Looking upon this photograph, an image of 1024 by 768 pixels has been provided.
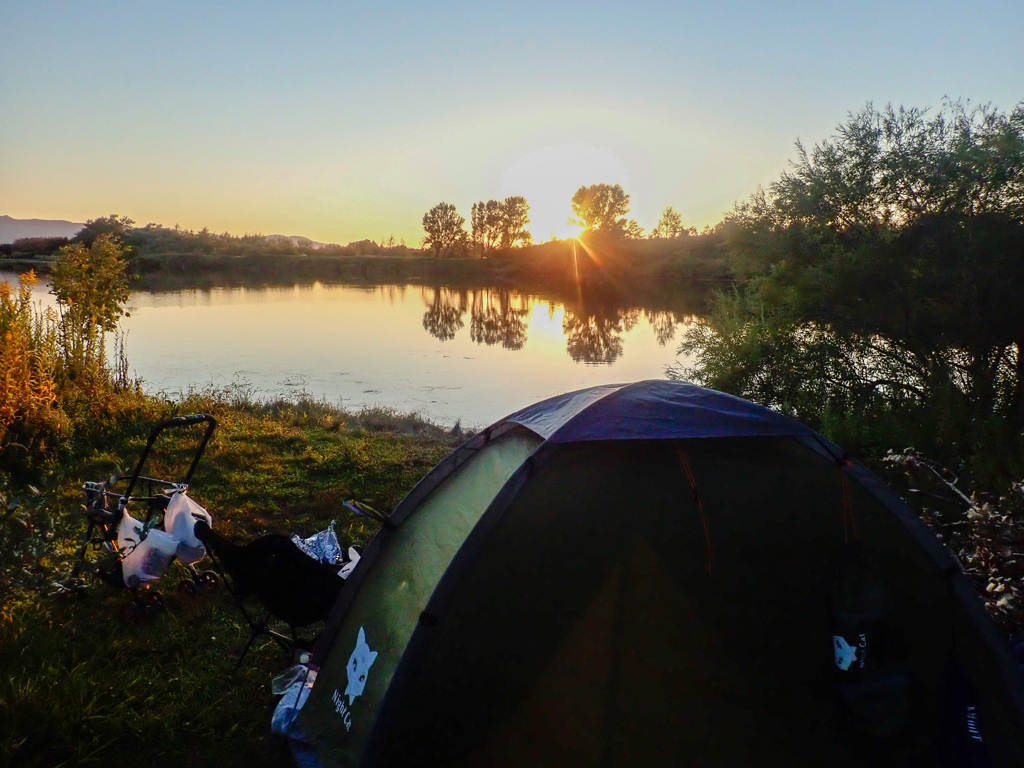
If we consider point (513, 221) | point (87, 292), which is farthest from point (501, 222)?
point (87, 292)

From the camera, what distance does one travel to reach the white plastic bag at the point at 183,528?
402cm

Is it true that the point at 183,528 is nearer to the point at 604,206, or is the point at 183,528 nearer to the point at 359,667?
the point at 359,667

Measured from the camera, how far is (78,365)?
866 centimetres

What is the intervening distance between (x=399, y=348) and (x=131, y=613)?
1513 cm

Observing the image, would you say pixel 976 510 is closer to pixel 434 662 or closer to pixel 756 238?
pixel 434 662

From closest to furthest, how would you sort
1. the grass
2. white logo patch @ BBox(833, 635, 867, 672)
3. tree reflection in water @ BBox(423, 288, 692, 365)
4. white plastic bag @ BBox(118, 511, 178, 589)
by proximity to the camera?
white logo patch @ BBox(833, 635, 867, 672)
the grass
white plastic bag @ BBox(118, 511, 178, 589)
tree reflection in water @ BBox(423, 288, 692, 365)

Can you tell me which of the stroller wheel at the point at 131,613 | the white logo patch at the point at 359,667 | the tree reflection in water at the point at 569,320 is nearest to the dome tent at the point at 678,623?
the white logo patch at the point at 359,667

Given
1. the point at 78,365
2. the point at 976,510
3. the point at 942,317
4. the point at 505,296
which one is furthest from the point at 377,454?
the point at 505,296

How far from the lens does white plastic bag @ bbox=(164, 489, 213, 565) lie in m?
4.02

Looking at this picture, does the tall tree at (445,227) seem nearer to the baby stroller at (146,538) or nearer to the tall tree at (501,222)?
the tall tree at (501,222)

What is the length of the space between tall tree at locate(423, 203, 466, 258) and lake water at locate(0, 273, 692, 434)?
30971mm

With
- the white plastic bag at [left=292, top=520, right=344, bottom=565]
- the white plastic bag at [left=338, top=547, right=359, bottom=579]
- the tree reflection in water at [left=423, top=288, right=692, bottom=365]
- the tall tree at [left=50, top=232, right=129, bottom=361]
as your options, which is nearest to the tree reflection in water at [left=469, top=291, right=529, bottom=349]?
the tree reflection in water at [left=423, top=288, right=692, bottom=365]

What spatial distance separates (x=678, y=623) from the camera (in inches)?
106

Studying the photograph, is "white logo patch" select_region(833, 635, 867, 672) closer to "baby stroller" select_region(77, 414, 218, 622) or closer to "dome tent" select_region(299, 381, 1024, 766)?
"dome tent" select_region(299, 381, 1024, 766)
